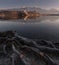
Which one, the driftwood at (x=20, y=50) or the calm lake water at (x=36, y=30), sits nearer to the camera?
the driftwood at (x=20, y=50)

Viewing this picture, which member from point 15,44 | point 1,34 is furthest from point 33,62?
point 1,34

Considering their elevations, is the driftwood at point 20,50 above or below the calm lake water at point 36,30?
above

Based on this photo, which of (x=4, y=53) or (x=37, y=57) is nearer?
(x=37, y=57)

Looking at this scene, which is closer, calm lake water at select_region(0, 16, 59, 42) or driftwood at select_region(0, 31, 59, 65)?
driftwood at select_region(0, 31, 59, 65)

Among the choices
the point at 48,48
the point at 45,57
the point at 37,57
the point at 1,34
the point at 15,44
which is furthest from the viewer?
the point at 1,34

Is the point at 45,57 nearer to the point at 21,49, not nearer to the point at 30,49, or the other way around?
the point at 30,49

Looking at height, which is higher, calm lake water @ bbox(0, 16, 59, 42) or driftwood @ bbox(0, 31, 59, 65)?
driftwood @ bbox(0, 31, 59, 65)

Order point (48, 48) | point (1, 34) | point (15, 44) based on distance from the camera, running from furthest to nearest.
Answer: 1. point (1, 34)
2. point (15, 44)
3. point (48, 48)

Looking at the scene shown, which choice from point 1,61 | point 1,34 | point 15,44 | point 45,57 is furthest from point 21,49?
point 1,34

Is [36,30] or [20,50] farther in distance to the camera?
[36,30]

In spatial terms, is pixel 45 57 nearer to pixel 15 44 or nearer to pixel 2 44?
pixel 15 44

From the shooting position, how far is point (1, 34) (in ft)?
58.5

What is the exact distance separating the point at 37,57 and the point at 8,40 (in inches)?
117

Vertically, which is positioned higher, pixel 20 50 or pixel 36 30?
pixel 20 50
